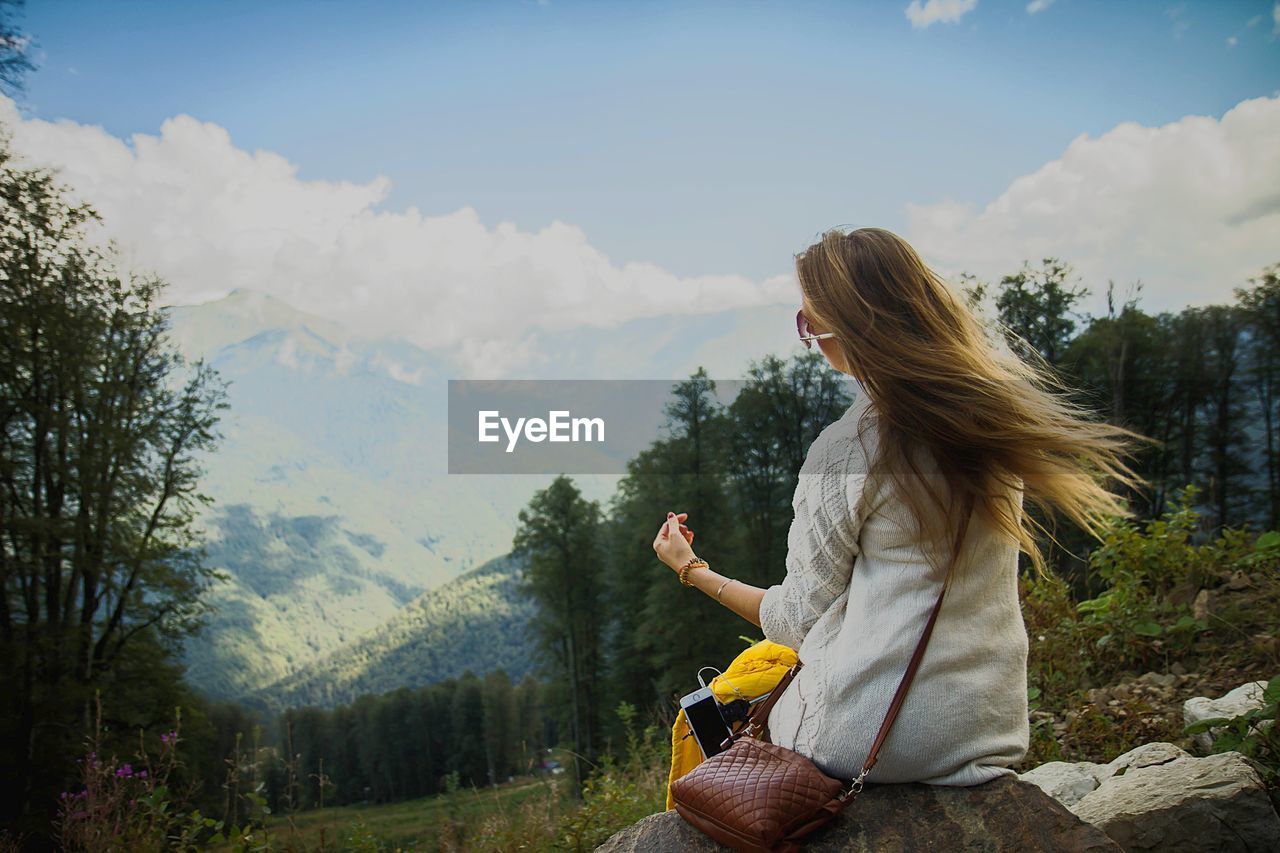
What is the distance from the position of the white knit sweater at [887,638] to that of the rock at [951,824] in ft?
0.12

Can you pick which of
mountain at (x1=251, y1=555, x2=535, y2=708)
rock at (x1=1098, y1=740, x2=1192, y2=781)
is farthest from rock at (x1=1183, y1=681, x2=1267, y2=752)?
mountain at (x1=251, y1=555, x2=535, y2=708)

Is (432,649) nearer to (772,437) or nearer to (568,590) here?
(568,590)

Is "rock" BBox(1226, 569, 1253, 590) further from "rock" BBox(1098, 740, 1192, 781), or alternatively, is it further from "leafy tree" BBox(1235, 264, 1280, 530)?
"leafy tree" BBox(1235, 264, 1280, 530)

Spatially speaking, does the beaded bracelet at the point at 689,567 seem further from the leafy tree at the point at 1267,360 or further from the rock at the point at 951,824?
the leafy tree at the point at 1267,360

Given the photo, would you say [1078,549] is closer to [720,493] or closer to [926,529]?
[720,493]

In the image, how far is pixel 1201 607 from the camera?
14.5ft

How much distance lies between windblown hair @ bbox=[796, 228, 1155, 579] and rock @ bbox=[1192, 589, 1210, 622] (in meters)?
3.43

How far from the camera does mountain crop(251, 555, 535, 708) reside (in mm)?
89000

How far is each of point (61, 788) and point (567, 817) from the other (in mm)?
11153

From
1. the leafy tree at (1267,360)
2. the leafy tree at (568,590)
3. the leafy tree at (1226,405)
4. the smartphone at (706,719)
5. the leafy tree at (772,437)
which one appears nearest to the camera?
the smartphone at (706,719)

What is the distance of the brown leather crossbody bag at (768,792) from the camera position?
1453 millimetres

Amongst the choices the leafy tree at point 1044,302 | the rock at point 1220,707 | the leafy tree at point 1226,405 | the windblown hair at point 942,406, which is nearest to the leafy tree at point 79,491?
the rock at point 1220,707

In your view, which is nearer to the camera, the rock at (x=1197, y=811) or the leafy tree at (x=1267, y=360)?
the rock at (x=1197, y=811)

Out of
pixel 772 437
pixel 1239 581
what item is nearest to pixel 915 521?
pixel 1239 581
